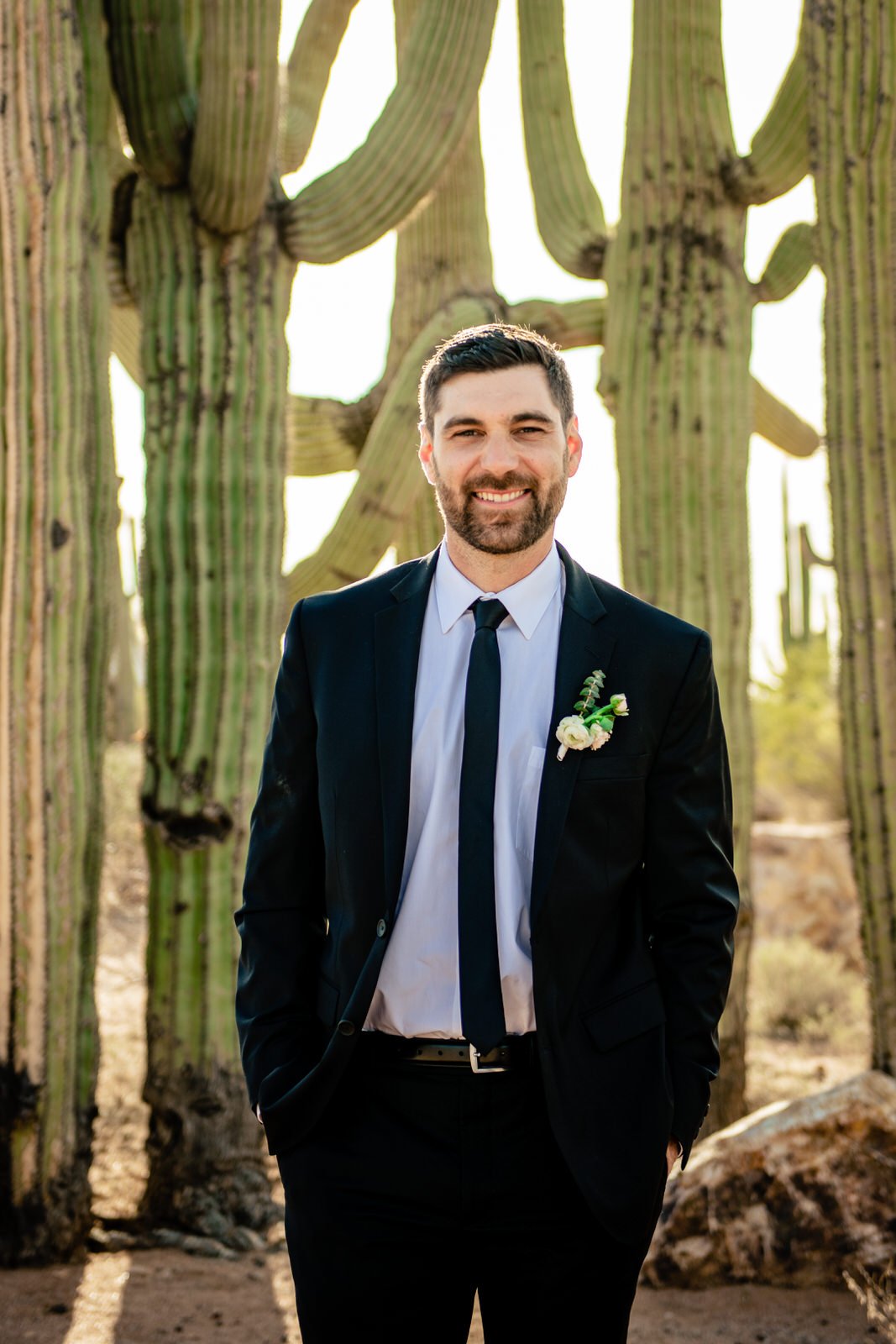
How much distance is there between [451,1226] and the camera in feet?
6.84

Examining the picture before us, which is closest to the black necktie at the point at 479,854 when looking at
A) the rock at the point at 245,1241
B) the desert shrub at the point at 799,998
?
the rock at the point at 245,1241

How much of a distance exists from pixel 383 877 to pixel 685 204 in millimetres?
4268

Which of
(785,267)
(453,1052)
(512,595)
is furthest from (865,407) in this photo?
(453,1052)

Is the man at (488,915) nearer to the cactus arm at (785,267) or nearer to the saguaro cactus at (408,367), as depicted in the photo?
the saguaro cactus at (408,367)

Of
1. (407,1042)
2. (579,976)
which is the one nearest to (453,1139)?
(407,1042)

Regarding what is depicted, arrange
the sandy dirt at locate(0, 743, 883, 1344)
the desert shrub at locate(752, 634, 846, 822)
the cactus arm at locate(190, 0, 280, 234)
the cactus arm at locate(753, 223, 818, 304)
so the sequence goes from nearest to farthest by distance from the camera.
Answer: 1. the sandy dirt at locate(0, 743, 883, 1344)
2. the cactus arm at locate(190, 0, 280, 234)
3. the cactus arm at locate(753, 223, 818, 304)
4. the desert shrub at locate(752, 634, 846, 822)

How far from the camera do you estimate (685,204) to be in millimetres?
5633

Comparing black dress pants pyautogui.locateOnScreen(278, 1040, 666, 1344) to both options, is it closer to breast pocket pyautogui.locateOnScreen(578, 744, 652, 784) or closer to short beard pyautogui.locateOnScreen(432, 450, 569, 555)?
breast pocket pyautogui.locateOnScreen(578, 744, 652, 784)

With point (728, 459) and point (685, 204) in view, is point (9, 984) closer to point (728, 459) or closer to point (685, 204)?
point (728, 459)

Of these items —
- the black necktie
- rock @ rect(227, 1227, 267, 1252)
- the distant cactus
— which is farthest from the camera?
the distant cactus

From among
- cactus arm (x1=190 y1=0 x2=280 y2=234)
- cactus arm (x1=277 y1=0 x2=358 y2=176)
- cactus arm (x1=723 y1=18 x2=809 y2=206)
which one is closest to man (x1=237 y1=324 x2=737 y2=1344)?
cactus arm (x1=190 y1=0 x2=280 y2=234)

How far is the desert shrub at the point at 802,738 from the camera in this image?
57.0ft

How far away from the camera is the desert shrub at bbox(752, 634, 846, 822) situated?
17.4 m

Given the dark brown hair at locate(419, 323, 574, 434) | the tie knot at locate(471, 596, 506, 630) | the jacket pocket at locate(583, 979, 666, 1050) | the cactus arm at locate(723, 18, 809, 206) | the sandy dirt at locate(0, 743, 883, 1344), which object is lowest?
the sandy dirt at locate(0, 743, 883, 1344)
